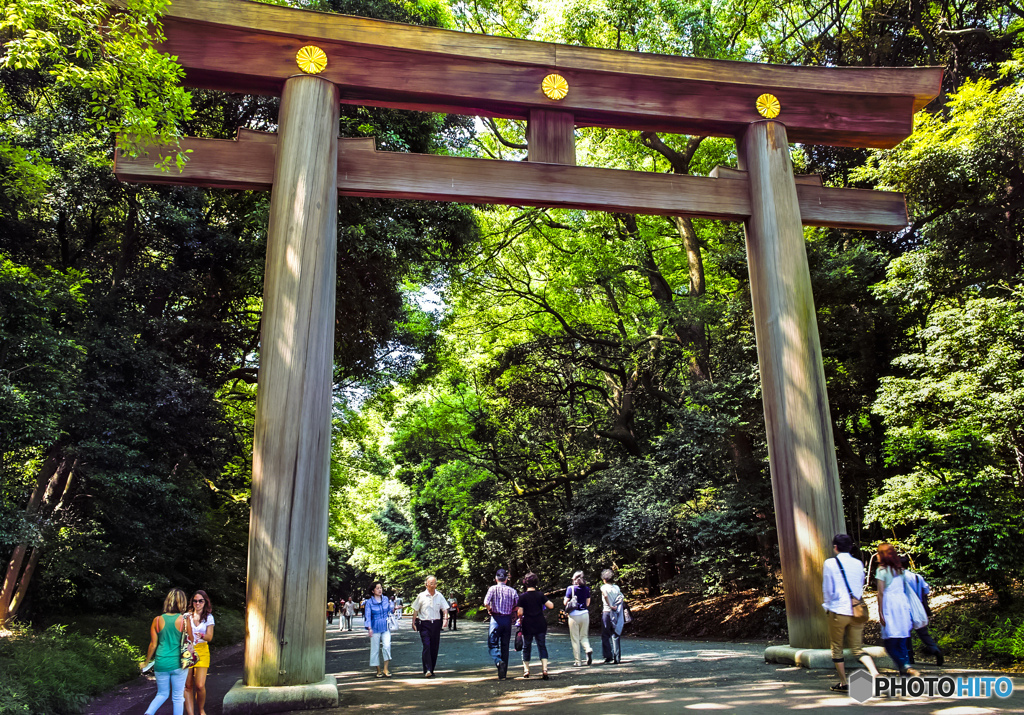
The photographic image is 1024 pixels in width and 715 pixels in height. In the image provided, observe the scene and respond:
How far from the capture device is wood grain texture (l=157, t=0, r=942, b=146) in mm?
7125

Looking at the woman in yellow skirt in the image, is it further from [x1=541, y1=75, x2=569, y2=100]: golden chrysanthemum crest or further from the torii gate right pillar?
[x1=541, y1=75, x2=569, y2=100]: golden chrysanthemum crest

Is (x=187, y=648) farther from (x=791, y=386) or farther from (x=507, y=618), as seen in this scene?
(x=791, y=386)

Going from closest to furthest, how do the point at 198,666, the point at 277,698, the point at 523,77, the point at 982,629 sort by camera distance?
the point at 277,698, the point at 198,666, the point at 523,77, the point at 982,629

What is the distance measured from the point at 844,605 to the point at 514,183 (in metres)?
5.24

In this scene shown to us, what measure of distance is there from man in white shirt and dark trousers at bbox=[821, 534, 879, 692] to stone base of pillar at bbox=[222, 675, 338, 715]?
4.33m

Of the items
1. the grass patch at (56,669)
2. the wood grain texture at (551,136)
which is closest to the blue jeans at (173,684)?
the grass patch at (56,669)

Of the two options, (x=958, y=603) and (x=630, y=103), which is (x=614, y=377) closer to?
(x=958, y=603)

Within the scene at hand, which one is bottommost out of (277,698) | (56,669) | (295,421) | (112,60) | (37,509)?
(56,669)

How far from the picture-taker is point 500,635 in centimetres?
866

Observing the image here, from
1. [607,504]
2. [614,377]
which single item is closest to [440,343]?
[614,377]

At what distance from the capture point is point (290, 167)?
6.88 meters

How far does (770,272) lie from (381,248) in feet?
25.0

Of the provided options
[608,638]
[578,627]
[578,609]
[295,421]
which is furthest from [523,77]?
[608,638]

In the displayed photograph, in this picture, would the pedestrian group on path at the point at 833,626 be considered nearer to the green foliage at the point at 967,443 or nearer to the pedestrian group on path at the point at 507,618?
the pedestrian group on path at the point at 507,618
